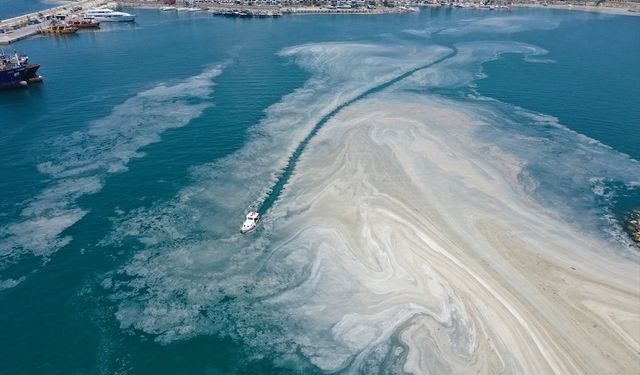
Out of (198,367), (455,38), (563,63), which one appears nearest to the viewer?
(198,367)

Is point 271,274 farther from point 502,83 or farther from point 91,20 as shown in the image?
point 91,20

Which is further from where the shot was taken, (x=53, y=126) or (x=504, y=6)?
(x=504, y=6)

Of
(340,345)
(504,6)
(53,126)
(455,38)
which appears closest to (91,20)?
(53,126)

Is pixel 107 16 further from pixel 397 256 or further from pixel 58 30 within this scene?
pixel 397 256

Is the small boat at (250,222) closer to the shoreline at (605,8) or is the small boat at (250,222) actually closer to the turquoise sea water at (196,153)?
the turquoise sea water at (196,153)

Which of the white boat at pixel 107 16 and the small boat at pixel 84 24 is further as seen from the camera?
the white boat at pixel 107 16

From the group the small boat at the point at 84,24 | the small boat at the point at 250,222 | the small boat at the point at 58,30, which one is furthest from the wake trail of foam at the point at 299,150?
the small boat at the point at 84,24
